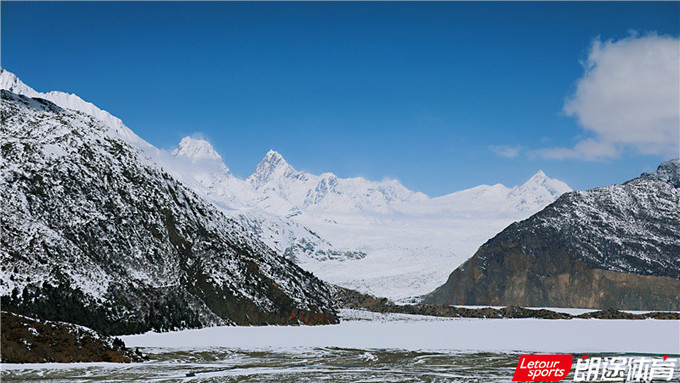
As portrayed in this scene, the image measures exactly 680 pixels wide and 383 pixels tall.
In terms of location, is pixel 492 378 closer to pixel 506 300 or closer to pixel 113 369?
pixel 113 369

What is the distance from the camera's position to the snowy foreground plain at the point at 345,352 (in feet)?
120

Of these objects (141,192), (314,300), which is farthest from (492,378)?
(141,192)

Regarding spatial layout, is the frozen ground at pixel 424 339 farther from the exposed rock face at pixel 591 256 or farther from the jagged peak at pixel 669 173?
the jagged peak at pixel 669 173

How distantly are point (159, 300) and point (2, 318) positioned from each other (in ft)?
99.2

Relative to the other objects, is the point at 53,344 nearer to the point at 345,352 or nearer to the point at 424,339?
the point at 345,352

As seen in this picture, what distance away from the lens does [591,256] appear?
164250 millimetres

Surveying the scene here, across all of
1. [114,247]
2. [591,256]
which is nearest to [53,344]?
[114,247]

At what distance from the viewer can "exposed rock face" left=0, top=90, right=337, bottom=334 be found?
222 feet

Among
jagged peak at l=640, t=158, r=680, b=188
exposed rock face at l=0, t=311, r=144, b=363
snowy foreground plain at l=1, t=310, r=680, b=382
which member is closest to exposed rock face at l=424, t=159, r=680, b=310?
jagged peak at l=640, t=158, r=680, b=188

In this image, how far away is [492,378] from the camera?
3516cm

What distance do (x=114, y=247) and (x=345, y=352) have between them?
40.2 meters

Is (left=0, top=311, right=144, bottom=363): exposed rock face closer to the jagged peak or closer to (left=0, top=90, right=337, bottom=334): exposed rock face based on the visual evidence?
(left=0, top=90, right=337, bottom=334): exposed rock face

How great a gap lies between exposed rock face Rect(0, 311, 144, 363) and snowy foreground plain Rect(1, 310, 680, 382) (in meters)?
1.69

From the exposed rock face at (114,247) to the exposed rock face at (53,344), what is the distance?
18.3 m
